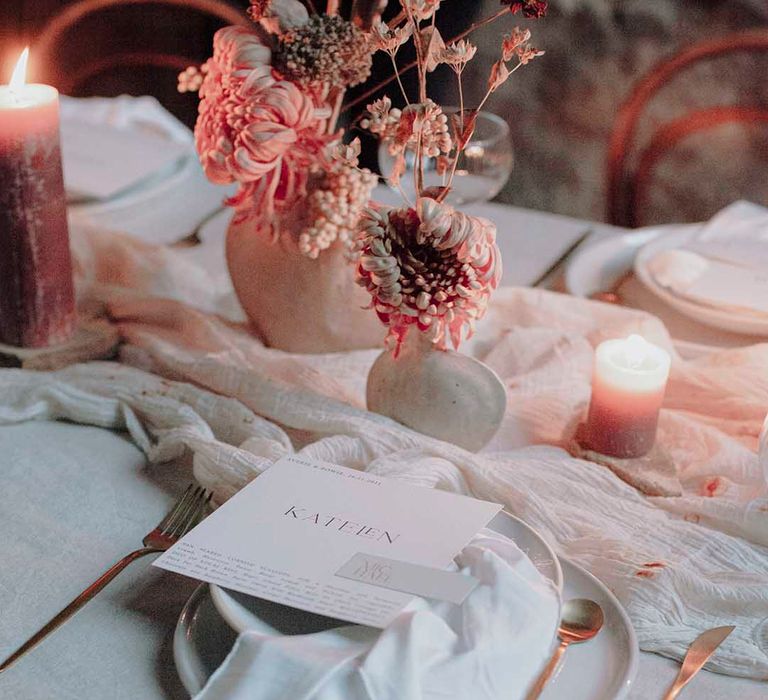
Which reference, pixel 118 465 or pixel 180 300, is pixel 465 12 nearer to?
pixel 180 300

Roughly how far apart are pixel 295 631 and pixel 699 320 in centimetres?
64

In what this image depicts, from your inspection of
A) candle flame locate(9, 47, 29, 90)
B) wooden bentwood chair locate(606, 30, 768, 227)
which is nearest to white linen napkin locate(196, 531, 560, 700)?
candle flame locate(9, 47, 29, 90)

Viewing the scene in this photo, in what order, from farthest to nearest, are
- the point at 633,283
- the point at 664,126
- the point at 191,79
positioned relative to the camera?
the point at 664,126 < the point at 633,283 < the point at 191,79

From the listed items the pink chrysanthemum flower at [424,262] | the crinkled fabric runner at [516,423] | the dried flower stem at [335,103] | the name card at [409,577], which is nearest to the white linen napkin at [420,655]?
the name card at [409,577]

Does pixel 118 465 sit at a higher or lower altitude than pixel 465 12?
lower

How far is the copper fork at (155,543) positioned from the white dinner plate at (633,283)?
53 centimetres

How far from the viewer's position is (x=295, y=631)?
0.57m

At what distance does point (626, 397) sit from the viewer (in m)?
0.82

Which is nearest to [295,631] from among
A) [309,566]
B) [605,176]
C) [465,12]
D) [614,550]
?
[309,566]

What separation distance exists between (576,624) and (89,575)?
33 centimetres

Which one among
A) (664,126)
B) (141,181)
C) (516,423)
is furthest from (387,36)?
(664,126)

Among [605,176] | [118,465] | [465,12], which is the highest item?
[465,12]

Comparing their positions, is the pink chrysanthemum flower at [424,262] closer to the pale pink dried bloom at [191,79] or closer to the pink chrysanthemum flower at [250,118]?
the pink chrysanthemum flower at [250,118]

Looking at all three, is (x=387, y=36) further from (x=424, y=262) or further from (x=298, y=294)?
(x=298, y=294)
